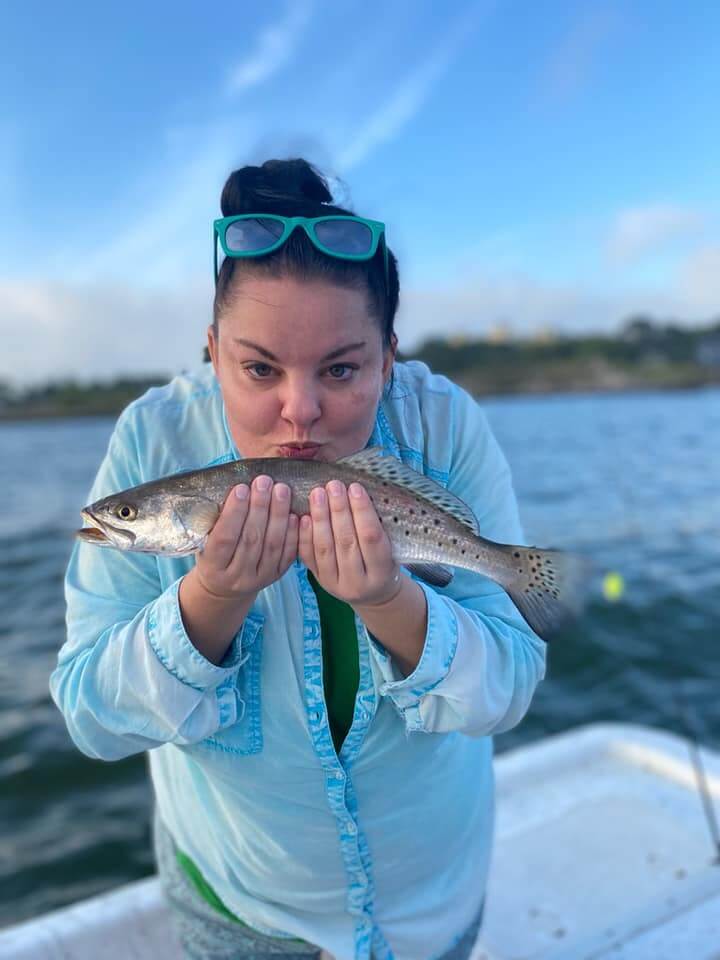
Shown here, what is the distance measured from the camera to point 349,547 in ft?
6.45

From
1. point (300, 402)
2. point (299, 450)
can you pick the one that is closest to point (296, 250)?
point (300, 402)

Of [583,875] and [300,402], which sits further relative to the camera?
[583,875]

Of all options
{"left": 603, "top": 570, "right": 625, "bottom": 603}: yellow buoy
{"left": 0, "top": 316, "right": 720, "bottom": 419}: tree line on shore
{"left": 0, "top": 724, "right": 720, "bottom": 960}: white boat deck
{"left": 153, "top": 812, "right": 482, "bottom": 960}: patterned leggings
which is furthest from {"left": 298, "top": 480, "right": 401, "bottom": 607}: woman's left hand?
{"left": 0, "top": 316, "right": 720, "bottom": 419}: tree line on shore

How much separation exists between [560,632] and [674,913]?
243cm

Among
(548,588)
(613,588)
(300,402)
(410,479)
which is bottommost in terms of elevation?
(613,588)

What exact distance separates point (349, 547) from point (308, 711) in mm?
540

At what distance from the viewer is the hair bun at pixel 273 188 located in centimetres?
224

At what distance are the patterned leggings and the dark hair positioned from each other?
6.14 ft

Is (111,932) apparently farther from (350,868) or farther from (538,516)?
(538,516)

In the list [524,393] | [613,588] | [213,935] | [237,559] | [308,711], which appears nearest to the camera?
[237,559]

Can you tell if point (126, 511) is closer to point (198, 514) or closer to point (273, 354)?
point (198, 514)

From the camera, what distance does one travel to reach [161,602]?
2059mm

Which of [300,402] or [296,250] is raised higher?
[296,250]

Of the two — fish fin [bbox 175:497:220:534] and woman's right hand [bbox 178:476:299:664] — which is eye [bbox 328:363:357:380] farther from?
fish fin [bbox 175:497:220:534]
